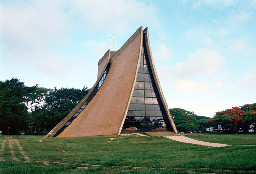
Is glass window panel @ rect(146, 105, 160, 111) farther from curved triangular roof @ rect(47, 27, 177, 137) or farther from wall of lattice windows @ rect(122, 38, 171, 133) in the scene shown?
curved triangular roof @ rect(47, 27, 177, 137)

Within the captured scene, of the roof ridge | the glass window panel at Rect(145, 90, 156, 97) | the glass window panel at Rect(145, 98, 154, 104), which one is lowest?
the glass window panel at Rect(145, 98, 154, 104)

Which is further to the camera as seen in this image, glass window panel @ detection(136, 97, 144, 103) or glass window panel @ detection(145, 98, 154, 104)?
glass window panel @ detection(145, 98, 154, 104)

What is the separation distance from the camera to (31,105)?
47.6 metres

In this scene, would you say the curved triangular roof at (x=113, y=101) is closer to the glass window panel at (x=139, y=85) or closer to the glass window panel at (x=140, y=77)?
the glass window panel at (x=140, y=77)

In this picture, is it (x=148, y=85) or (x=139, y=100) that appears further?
(x=148, y=85)

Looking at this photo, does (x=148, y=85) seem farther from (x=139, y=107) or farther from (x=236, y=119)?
(x=236, y=119)

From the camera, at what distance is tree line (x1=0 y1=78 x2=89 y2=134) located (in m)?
39.9

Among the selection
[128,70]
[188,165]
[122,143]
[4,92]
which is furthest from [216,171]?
[4,92]

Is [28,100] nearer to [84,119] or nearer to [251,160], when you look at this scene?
[84,119]

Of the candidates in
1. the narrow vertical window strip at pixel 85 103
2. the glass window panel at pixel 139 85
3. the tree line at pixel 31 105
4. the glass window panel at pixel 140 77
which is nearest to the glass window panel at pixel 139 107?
the glass window panel at pixel 139 85

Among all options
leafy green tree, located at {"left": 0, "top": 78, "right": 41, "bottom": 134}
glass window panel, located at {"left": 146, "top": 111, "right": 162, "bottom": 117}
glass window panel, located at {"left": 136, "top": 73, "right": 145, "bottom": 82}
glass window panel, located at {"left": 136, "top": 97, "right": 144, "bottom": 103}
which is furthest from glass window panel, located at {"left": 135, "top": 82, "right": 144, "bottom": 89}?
leafy green tree, located at {"left": 0, "top": 78, "right": 41, "bottom": 134}

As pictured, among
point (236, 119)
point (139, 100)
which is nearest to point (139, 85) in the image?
point (139, 100)

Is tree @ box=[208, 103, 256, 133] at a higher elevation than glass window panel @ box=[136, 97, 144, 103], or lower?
lower

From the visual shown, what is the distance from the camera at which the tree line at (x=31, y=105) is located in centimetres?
3994
